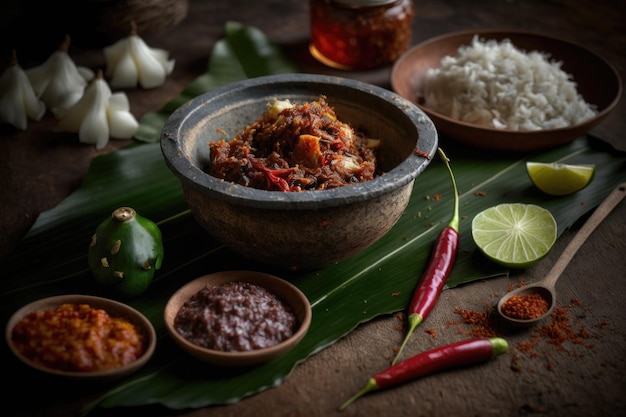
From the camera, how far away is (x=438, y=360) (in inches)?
90.1

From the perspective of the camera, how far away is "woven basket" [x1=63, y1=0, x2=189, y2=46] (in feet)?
14.1

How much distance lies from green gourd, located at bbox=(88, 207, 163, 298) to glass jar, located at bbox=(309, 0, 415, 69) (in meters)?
2.15

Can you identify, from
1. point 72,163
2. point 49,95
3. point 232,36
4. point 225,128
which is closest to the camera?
point 225,128

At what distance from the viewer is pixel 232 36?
459 cm

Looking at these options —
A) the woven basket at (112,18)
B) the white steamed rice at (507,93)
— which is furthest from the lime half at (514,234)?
the woven basket at (112,18)

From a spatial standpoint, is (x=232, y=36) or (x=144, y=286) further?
(x=232, y=36)

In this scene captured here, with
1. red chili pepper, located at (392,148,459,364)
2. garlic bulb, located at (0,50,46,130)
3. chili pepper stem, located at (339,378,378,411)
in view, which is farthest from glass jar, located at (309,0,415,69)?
chili pepper stem, located at (339,378,378,411)

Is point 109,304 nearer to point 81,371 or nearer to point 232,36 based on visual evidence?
point 81,371

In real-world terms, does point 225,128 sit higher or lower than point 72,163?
higher

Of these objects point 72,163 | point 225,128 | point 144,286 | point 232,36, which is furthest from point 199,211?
point 232,36

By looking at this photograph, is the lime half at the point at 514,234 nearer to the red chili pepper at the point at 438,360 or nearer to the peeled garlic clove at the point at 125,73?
the red chili pepper at the point at 438,360

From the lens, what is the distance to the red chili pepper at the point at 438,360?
2236mm

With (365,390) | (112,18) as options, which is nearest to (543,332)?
(365,390)

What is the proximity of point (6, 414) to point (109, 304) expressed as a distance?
484mm
